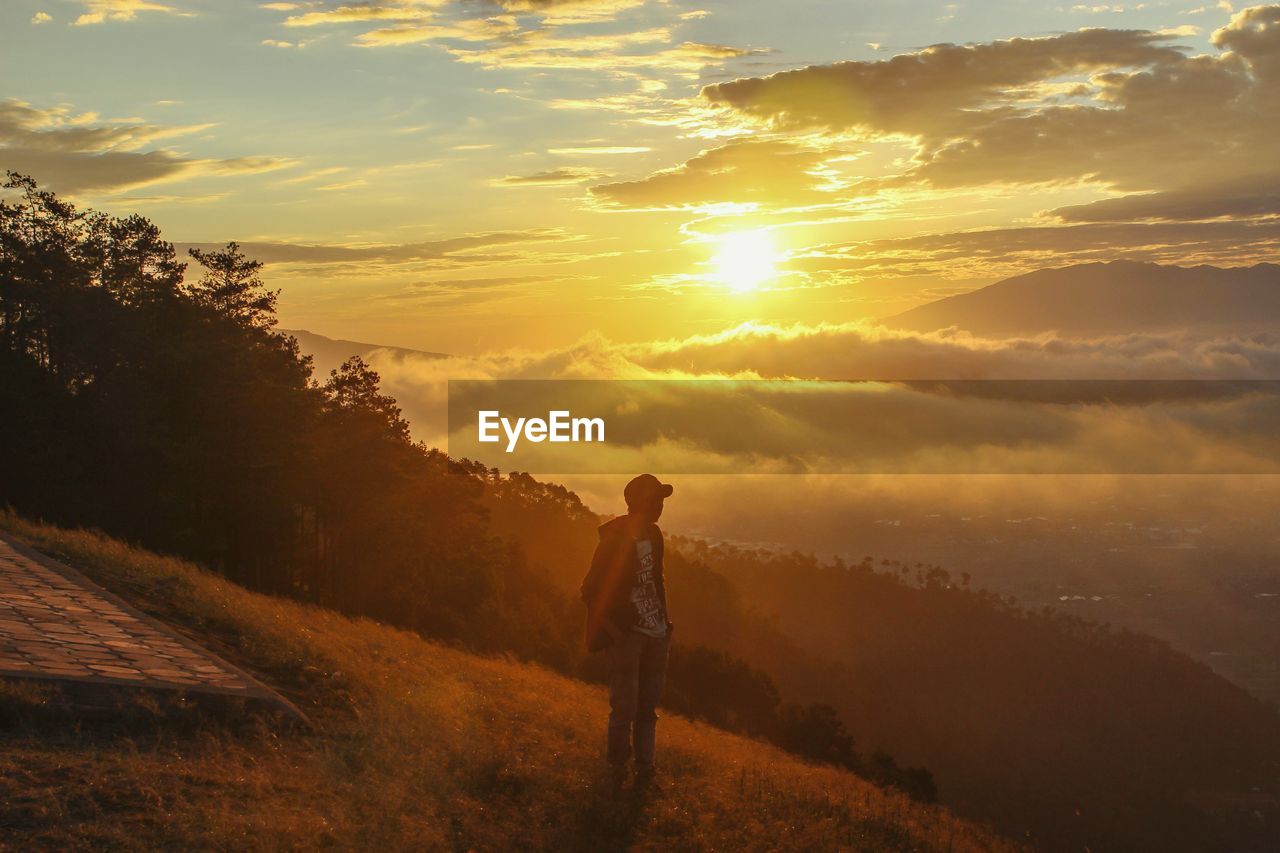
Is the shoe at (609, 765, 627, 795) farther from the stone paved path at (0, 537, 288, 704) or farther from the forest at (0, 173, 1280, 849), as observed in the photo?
the forest at (0, 173, 1280, 849)

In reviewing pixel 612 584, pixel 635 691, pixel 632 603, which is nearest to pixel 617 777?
pixel 635 691

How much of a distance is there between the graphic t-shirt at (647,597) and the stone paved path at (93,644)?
2.83 metres

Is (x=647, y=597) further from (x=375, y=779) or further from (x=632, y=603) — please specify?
(x=375, y=779)

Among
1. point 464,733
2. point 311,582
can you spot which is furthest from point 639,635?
point 311,582

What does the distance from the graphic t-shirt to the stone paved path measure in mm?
2827

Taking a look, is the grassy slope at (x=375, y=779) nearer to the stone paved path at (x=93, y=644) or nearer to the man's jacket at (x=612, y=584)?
the stone paved path at (x=93, y=644)

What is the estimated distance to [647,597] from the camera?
8.50 meters

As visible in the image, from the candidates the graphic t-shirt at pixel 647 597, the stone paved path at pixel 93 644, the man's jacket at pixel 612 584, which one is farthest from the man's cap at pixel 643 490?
the stone paved path at pixel 93 644

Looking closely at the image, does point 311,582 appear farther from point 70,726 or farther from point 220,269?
point 70,726

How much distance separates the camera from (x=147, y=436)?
1323 inches

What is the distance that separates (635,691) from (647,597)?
787mm

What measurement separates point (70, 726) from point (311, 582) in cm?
3517

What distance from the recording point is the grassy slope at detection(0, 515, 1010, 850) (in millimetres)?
6246

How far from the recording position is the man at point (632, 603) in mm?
8430
